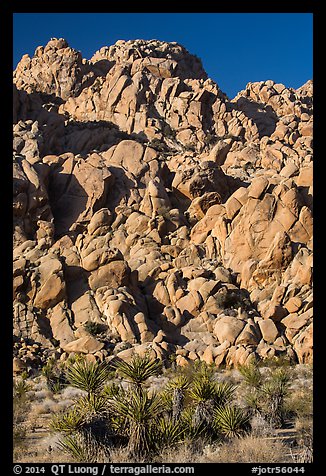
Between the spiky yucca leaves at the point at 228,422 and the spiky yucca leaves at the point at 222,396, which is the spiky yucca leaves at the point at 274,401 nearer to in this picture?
the spiky yucca leaves at the point at 222,396

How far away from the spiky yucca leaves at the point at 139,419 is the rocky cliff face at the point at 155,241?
12.9 m

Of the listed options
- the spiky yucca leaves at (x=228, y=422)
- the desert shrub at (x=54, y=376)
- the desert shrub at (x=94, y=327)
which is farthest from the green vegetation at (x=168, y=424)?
the desert shrub at (x=94, y=327)

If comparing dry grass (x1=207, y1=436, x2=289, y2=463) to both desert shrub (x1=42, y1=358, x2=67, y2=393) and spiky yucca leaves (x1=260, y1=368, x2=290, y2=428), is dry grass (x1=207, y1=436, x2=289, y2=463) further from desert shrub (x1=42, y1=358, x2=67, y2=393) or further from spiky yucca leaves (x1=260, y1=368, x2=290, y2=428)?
desert shrub (x1=42, y1=358, x2=67, y2=393)

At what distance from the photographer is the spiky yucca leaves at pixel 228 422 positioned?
10.9m

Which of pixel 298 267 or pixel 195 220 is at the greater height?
pixel 195 220

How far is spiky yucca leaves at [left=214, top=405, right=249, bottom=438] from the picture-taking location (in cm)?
1093

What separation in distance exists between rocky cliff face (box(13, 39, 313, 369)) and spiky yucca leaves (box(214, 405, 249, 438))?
11.7 m

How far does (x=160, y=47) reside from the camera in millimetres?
72188

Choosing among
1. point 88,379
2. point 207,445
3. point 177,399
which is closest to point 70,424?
point 88,379
